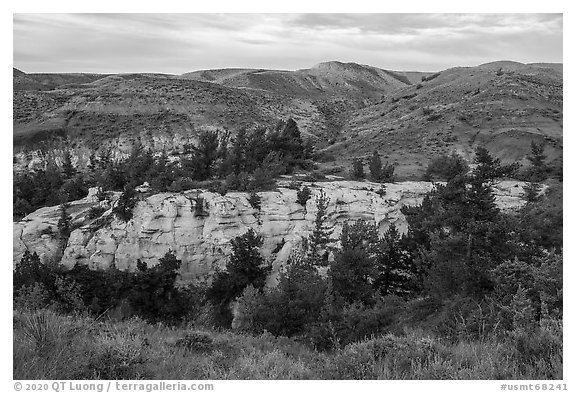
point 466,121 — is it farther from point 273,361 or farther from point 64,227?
point 273,361

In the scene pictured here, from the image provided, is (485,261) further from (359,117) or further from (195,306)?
(359,117)

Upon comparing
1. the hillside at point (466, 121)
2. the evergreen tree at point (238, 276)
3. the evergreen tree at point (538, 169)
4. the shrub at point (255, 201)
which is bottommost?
the evergreen tree at point (238, 276)

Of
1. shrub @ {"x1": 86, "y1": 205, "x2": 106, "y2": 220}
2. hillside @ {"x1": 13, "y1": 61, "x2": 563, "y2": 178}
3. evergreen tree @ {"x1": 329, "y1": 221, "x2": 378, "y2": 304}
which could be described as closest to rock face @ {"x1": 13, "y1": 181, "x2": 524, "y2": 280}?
shrub @ {"x1": 86, "y1": 205, "x2": 106, "y2": 220}

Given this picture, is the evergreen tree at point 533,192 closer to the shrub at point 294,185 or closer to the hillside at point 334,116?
the hillside at point 334,116

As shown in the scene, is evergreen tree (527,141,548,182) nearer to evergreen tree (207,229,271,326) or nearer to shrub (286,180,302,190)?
shrub (286,180,302,190)

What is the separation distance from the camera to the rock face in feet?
74.4

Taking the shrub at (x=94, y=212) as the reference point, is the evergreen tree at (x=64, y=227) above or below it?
below

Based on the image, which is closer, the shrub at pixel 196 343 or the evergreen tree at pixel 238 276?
the shrub at pixel 196 343

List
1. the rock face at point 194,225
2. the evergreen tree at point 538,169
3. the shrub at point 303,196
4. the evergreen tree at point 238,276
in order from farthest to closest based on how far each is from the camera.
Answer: the evergreen tree at point 538,169 < the shrub at point 303,196 < the rock face at point 194,225 < the evergreen tree at point 238,276

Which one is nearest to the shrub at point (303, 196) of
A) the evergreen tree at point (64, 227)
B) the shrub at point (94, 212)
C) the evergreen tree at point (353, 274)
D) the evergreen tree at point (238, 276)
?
the evergreen tree at point (238, 276)

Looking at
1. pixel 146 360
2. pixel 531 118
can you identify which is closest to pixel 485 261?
pixel 146 360

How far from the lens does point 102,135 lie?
47.5 m

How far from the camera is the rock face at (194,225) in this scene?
2269 centimetres
